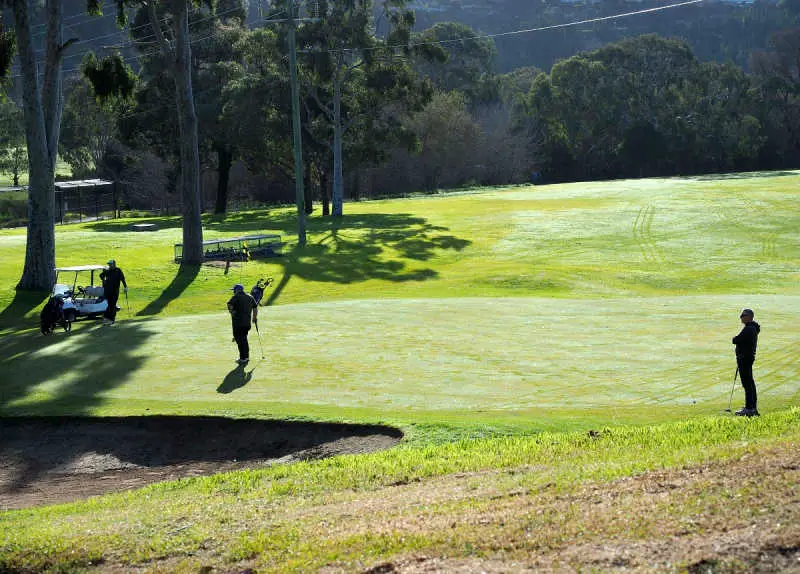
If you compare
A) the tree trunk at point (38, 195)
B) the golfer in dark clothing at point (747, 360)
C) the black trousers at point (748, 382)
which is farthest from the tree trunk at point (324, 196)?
the black trousers at point (748, 382)

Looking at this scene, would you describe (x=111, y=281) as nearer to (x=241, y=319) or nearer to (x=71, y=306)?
(x=71, y=306)

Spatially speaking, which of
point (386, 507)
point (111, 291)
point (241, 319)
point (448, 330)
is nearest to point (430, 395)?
point (241, 319)

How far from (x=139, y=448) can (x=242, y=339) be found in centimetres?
464

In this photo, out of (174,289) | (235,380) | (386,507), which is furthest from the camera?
(174,289)

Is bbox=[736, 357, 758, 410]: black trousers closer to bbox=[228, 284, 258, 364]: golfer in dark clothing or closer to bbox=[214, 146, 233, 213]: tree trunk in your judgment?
bbox=[228, 284, 258, 364]: golfer in dark clothing

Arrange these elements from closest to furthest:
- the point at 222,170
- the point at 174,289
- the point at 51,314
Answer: the point at 51,314 → the point at 174,289 → the point at 222,170

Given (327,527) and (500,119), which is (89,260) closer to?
(327,527)

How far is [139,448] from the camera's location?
16406 millimetres

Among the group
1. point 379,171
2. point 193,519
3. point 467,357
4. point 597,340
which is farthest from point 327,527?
point 379,171

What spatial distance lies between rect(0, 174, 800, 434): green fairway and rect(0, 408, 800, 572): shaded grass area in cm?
207

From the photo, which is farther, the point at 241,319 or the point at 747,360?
the point at 241,319

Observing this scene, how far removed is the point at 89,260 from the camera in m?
41.2

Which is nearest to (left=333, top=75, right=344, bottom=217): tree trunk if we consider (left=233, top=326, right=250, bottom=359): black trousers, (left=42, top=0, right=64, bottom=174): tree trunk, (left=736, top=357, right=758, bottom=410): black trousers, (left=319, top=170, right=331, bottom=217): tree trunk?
(left=319, top=170, right=331, bottom=217): tree trunk

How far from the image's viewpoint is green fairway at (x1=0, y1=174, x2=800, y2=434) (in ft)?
58.1
